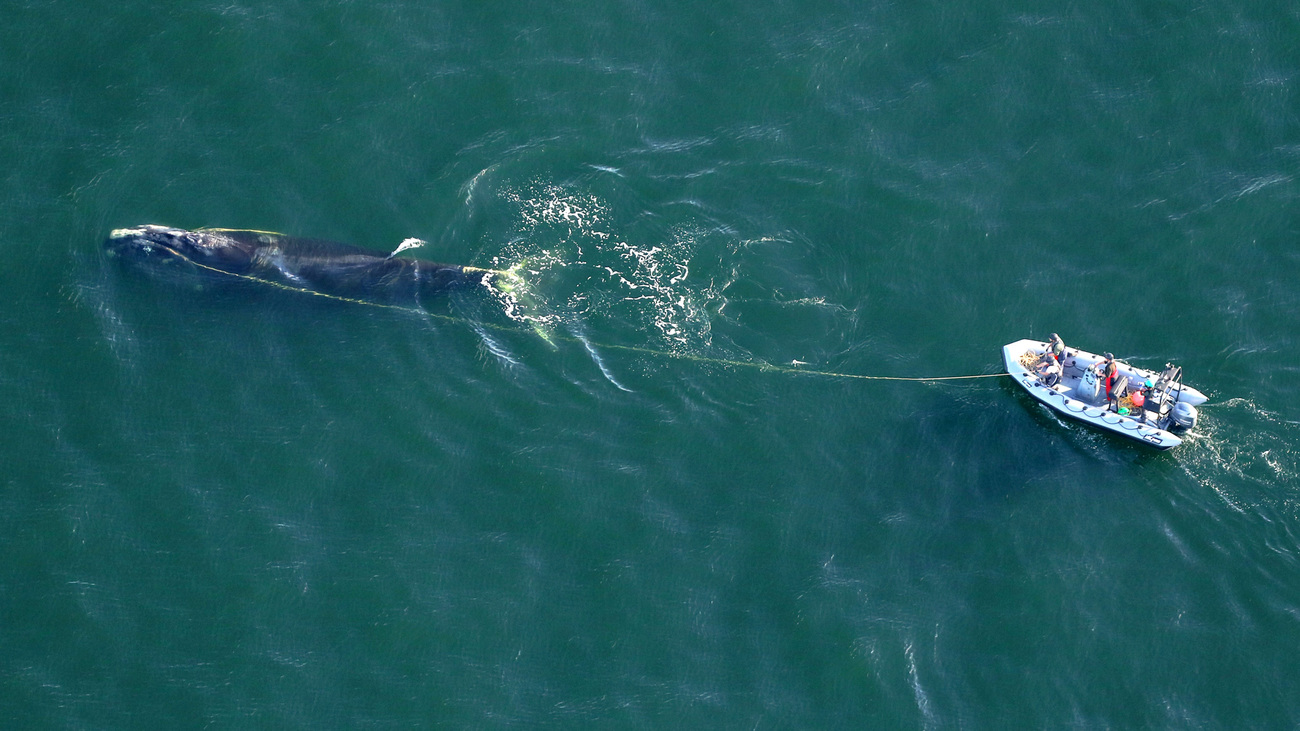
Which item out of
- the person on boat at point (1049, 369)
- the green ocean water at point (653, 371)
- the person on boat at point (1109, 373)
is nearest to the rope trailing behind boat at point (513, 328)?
the green ocean water at point (653, 371)

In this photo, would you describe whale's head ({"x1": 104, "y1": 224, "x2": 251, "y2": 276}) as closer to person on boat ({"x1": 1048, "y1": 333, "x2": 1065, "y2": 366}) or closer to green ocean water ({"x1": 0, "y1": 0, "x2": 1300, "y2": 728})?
green ocean water ({"x1": 0, "y1": 0, "x2": 1300, "y2": 728})

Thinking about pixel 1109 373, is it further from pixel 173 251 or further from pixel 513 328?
pixel 173 251

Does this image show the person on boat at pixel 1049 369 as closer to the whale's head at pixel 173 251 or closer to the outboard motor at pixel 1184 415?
the outboard motor at pixel 1184 415

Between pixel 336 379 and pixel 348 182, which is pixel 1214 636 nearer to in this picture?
pixel 336 379

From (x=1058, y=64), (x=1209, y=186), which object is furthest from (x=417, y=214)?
(x=1209, y=186)

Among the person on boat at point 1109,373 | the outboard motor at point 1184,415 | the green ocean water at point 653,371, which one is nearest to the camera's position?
the green ocean water at point 653,371

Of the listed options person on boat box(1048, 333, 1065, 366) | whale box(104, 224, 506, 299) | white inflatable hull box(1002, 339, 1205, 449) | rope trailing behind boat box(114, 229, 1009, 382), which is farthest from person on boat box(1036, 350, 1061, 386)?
whale box(104, 224, 506, 299)
